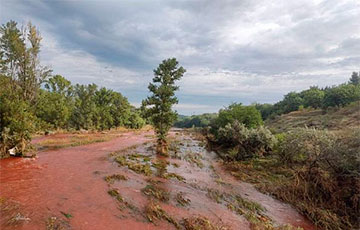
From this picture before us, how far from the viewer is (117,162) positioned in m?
11.9

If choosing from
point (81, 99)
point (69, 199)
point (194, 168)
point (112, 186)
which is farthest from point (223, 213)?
point (81, 99)

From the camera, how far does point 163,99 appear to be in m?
16.3

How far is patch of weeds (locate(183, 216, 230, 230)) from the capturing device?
5318mm

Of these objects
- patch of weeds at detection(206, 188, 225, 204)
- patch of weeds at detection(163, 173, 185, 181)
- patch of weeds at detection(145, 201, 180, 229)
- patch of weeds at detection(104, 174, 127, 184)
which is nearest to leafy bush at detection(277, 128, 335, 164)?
patch of weeds at detection(206, 188, 225, 204)

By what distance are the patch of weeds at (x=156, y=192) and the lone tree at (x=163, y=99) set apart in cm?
820

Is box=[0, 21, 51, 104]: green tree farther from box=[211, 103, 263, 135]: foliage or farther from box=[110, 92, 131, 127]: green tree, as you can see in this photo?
box=[110, 92, 131, 127]: green tree

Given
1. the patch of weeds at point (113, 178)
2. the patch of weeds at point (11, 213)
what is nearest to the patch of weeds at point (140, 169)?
the patch of weeds at point (113, 178)

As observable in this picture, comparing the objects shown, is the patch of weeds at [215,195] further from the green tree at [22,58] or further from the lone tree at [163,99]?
the green tree at [22,58]

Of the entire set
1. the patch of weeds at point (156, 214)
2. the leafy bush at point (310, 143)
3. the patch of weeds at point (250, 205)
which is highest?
the leafy bush at point (310, 143)

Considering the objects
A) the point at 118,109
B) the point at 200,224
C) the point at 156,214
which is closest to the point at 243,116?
the point at 200,224

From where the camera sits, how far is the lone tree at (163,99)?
16016mm

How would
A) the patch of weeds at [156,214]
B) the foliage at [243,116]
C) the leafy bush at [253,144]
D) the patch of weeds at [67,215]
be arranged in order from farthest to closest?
the foliage at [243,116] → the leafy bush at [253,144] → the patch of weeds at [156,214] → the patch of weeds at [67,215]

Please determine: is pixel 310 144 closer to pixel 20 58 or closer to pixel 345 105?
pixel 20 58

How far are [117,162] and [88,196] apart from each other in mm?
5465
